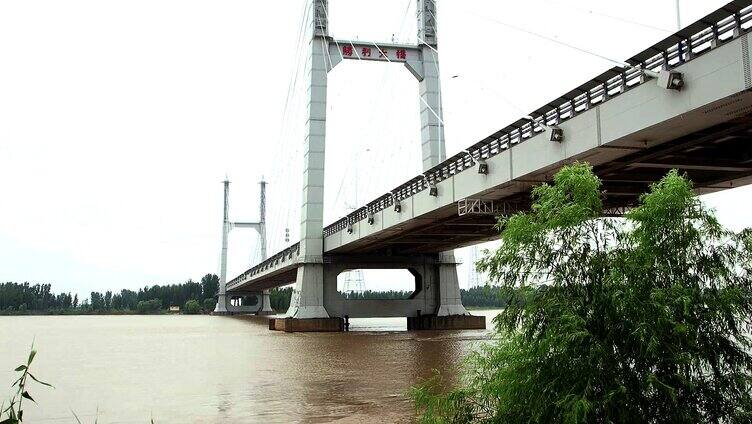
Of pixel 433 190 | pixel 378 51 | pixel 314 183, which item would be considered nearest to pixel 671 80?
pixel 433 190

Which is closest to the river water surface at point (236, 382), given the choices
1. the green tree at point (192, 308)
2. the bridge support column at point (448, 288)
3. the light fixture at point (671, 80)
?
the light fixture at point (671, 80)

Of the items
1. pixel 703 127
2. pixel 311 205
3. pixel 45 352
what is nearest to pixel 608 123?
pixel 703 127

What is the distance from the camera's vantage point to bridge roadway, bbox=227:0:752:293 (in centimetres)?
1219

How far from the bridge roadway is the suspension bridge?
32 millimetres

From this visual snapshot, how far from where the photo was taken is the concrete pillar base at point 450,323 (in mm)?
48500

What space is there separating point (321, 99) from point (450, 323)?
17756 mm

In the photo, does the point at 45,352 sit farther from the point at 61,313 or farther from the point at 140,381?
the point at 61,313

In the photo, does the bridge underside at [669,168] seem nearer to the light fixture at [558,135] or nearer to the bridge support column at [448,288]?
the light fixture at [558,135]

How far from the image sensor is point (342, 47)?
46.1 metres

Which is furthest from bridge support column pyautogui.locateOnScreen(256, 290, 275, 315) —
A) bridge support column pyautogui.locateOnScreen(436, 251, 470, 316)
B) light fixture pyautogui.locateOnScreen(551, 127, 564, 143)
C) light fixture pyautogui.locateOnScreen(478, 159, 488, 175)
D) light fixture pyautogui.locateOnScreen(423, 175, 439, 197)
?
light fixture pyautogui.locateOnScreen(551, 127, 564, 143)

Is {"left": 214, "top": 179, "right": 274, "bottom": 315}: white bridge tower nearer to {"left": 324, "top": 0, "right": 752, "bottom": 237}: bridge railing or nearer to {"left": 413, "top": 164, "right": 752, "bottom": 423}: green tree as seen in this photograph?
{"left": 324, "top": 0, "right": 752, "bottom": 237}: bridge railing

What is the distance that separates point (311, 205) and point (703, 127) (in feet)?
108

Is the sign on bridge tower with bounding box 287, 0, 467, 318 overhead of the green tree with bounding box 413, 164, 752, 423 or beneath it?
overhead

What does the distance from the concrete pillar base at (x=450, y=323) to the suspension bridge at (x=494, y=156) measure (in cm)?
8
